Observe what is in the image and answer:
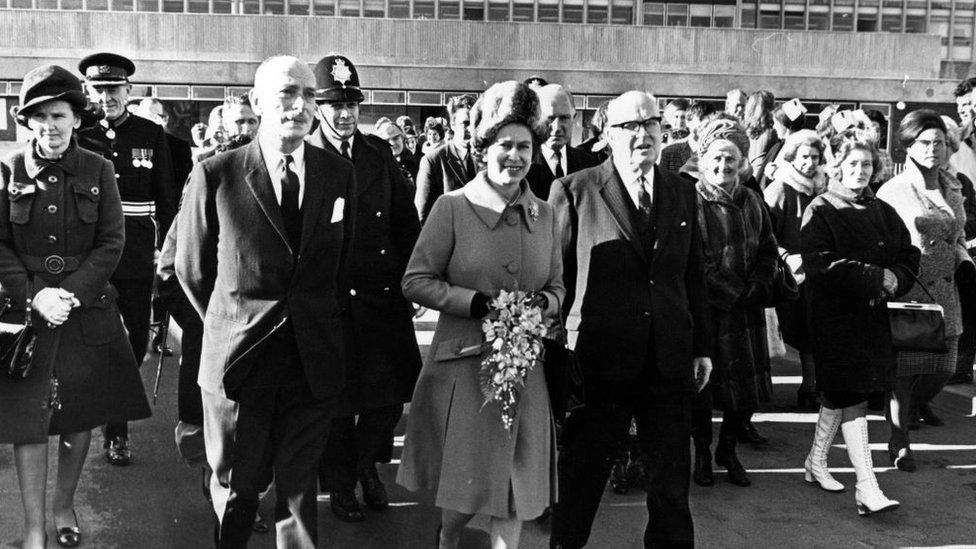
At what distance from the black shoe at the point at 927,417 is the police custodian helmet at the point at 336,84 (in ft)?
16.6

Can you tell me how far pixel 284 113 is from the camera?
4.68 metres

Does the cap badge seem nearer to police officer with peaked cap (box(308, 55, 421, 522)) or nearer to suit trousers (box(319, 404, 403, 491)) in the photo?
police officer with peaked cap (box(308, 55, 421, 522))

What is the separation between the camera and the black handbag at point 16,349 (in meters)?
5.23

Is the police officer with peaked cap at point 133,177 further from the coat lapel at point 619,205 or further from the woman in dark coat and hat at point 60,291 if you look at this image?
the coat lapel at point 619,205

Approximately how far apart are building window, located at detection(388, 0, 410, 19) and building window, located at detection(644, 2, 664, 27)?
25.1 feet

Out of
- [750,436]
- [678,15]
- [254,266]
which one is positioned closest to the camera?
[254,266]

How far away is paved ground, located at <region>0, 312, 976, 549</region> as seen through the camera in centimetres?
598

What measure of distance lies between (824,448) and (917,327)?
941mm

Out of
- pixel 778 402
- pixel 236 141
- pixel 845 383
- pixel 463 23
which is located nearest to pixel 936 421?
pixel 778 402

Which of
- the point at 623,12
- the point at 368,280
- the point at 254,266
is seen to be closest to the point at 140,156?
the point at 368,280

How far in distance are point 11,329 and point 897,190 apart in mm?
5363

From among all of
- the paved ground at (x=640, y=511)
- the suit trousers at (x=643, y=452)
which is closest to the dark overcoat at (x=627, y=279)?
the suit trousers at (x=643, y=452)

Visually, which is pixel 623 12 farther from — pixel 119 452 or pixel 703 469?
pixel 119 452

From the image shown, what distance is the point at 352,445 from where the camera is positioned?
632cm
